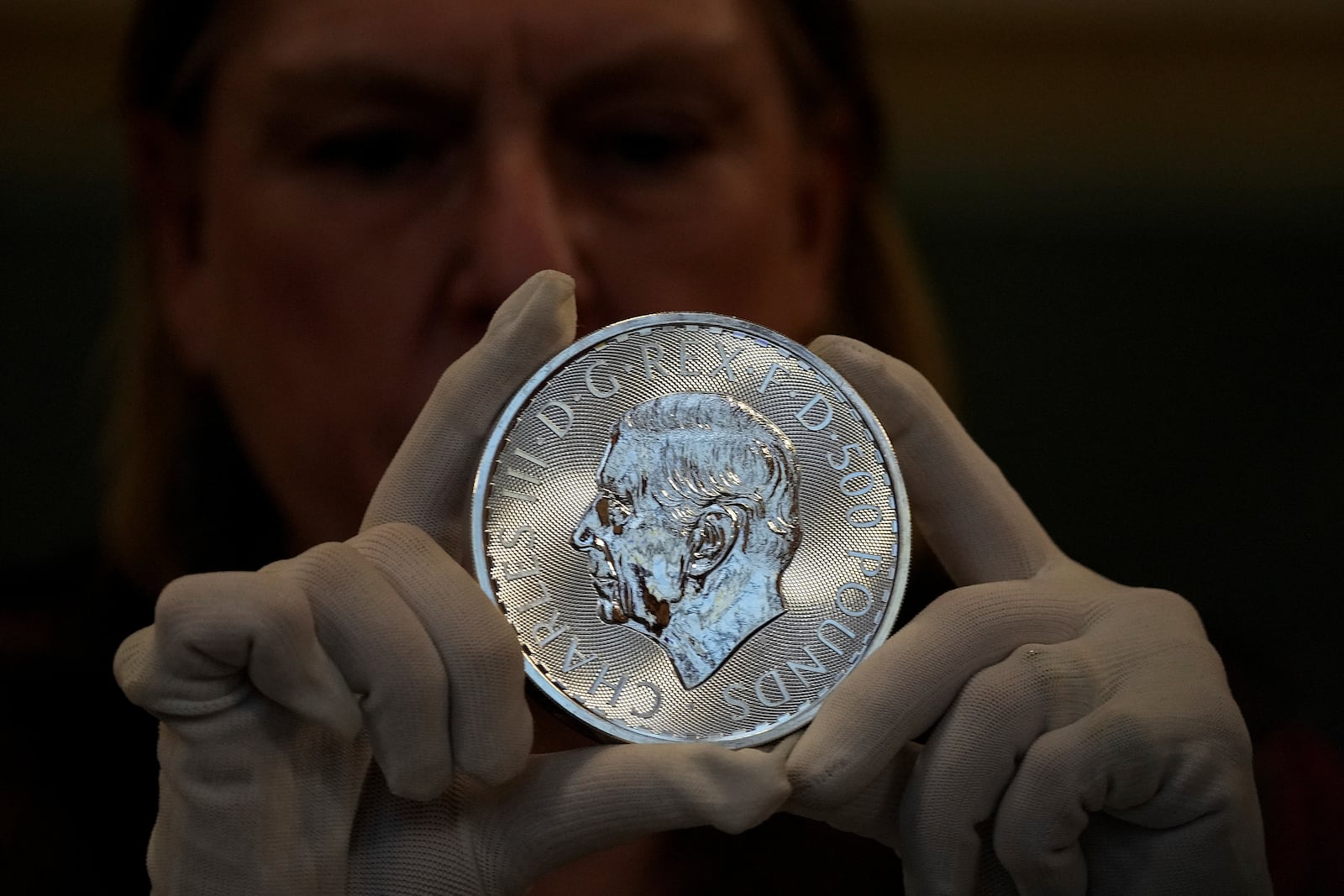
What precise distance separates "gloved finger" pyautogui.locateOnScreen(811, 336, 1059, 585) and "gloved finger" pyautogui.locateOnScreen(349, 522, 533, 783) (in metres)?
0.41

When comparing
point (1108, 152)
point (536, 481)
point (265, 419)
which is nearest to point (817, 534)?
point (536, 481)

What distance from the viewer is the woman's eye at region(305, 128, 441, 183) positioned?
1.56 meters

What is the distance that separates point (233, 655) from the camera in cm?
86

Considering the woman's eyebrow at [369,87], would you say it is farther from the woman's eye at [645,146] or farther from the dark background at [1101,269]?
the dark background at [1101,269]

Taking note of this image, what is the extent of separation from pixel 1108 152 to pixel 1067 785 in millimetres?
1732

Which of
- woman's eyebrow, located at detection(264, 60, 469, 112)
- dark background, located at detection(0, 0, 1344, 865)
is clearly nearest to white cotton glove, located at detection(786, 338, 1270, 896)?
woman's eyebrow, located at detection(264, 60, 469, 112)

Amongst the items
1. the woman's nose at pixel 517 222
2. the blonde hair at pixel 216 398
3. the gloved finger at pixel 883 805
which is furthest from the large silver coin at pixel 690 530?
the blonde hair at pixel 216 398

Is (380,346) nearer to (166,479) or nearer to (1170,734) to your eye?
(166,479)

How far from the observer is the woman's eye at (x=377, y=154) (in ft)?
5.11

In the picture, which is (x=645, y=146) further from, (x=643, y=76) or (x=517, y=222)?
(x=517, y=222)

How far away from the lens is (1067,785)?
1001 millimetres

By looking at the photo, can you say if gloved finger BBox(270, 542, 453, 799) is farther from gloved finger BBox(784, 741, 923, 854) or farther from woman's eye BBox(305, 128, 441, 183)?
woman's eye BBox(305, 128, 441, 183)

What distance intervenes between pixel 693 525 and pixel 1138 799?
0.45 m

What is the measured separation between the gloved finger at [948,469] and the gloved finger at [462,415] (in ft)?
0.90
